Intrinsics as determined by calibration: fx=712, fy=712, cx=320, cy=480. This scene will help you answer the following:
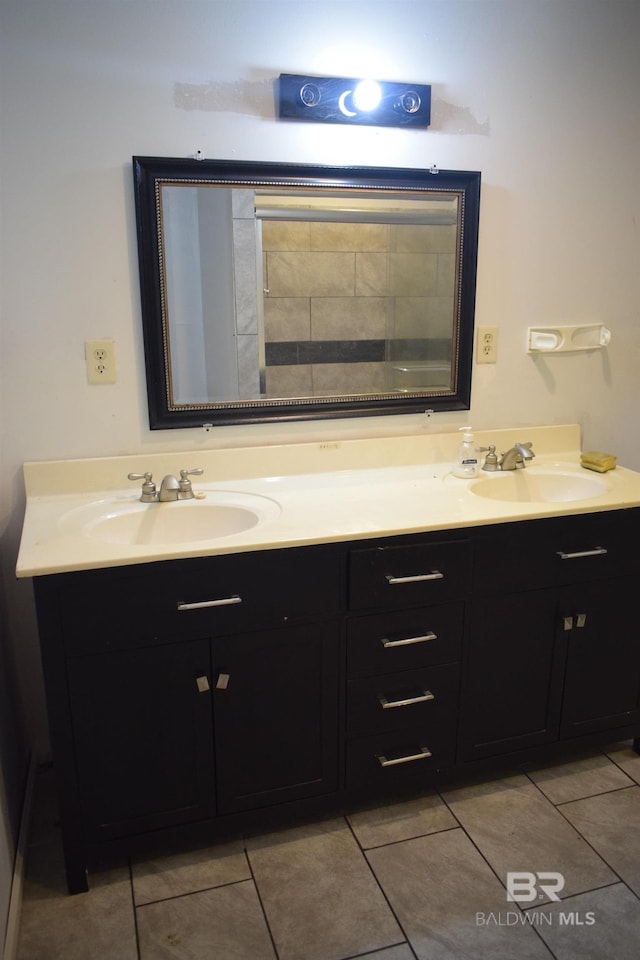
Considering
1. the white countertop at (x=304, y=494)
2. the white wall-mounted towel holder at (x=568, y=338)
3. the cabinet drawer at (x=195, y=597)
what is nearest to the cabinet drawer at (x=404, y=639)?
the cabinet drawer at (x=195, y=597)

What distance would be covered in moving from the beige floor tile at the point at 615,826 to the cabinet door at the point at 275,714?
68 centimetres

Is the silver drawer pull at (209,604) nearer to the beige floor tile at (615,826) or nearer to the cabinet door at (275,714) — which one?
the cabinet door at (275,714)

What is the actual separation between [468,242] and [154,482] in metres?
1.13

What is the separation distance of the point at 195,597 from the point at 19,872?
0.78 m

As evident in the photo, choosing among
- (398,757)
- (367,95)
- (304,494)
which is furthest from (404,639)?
(367,95)

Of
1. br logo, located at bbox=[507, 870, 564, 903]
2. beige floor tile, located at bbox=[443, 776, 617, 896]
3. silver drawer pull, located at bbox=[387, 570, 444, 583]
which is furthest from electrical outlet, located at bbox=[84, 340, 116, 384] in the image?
br logo, located at bbox=[507, 870, 564, 903]

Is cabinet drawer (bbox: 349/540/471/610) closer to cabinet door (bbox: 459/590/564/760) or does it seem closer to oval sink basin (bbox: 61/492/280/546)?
cabinet door (bbox: 459/590/564/760)

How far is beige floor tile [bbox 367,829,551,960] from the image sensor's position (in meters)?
1.49

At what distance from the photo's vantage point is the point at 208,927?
1540mm

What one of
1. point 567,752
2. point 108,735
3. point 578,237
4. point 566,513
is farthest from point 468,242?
point 108,735

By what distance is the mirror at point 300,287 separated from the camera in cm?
184

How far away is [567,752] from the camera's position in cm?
201

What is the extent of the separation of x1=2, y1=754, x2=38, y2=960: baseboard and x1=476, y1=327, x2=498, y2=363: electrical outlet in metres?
1.77

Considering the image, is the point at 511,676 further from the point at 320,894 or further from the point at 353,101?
the point at 353,101
